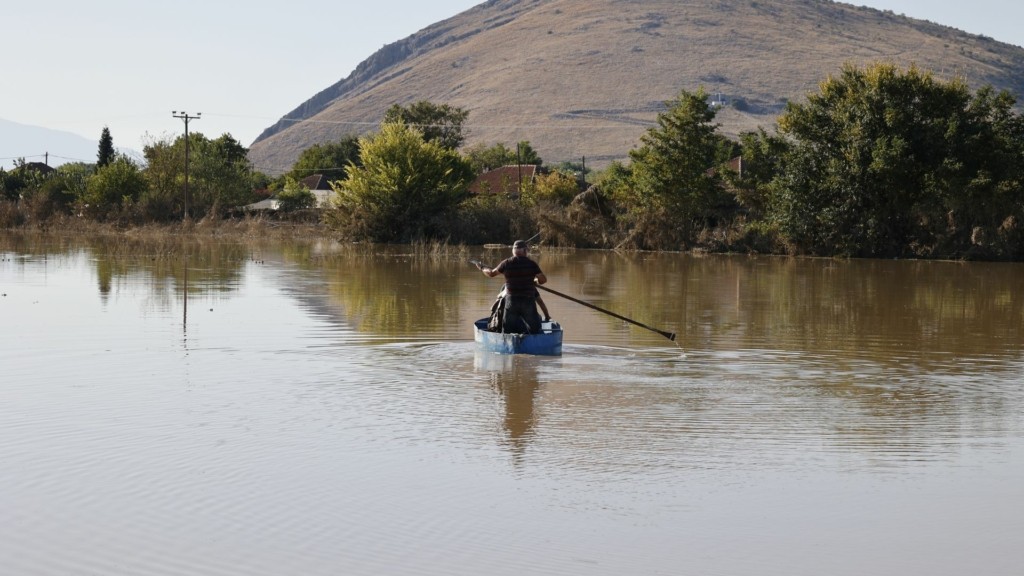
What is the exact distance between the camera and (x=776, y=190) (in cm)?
5166

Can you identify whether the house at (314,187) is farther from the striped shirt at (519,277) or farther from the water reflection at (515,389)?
the water reflection at (515,389)

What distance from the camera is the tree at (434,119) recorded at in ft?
363

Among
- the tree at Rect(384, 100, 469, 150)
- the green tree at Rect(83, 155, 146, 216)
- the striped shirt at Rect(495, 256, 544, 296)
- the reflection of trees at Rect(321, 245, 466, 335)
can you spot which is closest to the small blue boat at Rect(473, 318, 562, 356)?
the striped shirt at Rect(495, 256, 544, 296)

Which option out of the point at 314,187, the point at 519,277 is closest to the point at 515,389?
the point at 519,277

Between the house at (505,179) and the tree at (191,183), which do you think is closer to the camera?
the tree at (191,183)

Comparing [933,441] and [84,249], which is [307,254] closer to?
[84,249]

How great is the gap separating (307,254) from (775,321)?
31.0m

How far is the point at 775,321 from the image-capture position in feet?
76.3

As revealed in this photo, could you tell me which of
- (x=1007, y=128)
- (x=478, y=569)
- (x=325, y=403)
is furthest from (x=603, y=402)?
(x=1007, y=128)

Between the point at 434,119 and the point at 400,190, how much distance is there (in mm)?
53390

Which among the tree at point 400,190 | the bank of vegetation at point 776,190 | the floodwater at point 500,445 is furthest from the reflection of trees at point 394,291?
the bank of vegetation at point 776,190

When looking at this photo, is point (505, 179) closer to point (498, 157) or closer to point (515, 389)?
point (498, 157)

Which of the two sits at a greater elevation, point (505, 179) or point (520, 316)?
point (505, 179)

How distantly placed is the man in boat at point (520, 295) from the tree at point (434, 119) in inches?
3616
